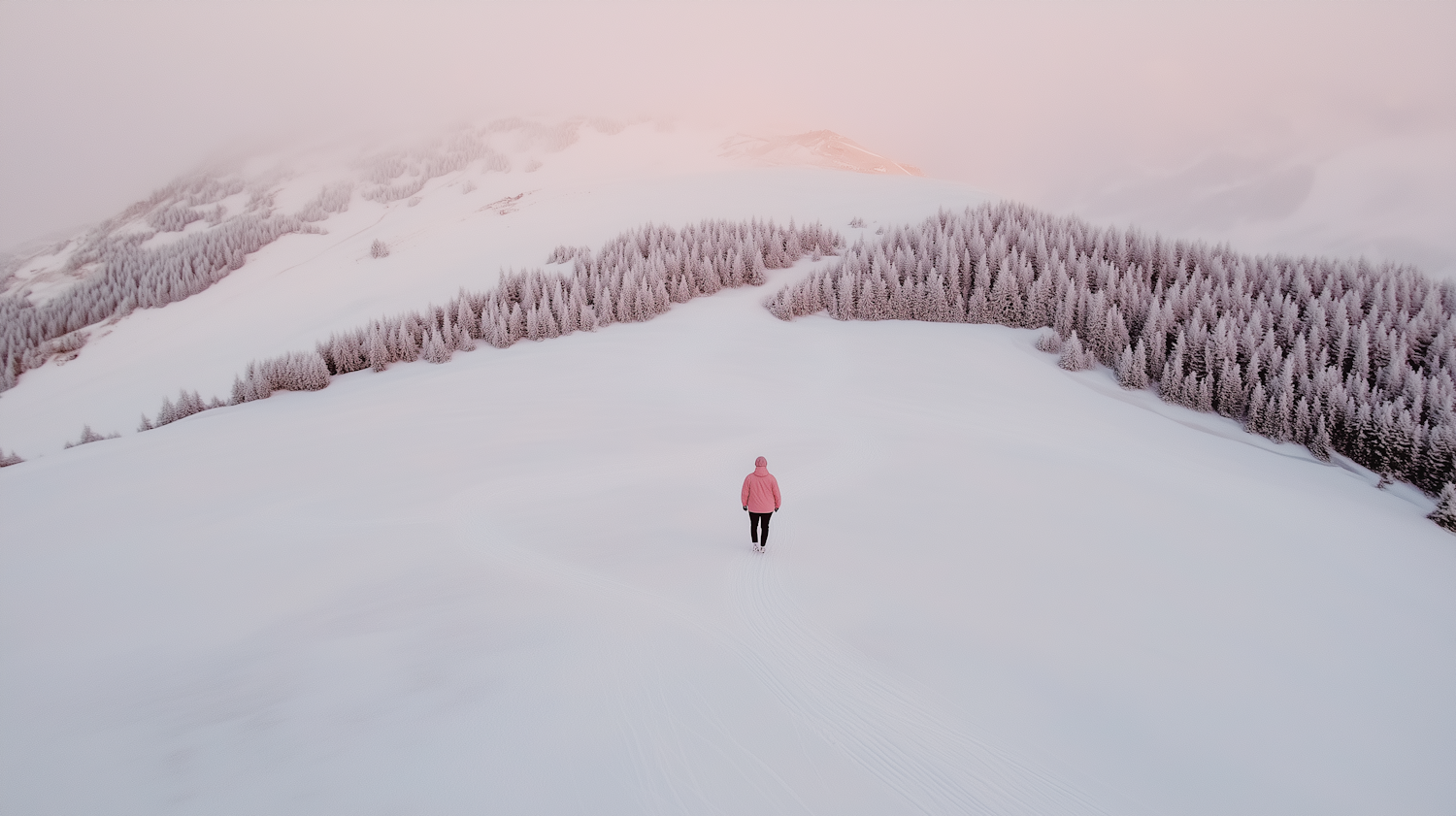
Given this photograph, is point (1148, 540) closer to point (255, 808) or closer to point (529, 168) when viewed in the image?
point (255, 808)

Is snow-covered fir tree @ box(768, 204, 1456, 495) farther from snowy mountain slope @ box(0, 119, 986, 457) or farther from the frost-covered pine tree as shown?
snowy mountain slope @ box(0, 119, 986, 457)

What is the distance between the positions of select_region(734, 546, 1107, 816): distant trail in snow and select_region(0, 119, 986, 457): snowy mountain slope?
32.8 metres

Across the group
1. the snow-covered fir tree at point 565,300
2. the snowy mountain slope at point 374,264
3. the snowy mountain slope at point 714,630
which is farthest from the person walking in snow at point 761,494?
the snowy mountain slope at point 374,264

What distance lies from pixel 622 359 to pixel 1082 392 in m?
15.8

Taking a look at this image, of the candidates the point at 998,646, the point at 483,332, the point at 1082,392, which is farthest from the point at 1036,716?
the point at 483,332

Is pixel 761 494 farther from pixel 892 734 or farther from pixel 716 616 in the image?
pixel 892 734

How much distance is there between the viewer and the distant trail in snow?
4273mm

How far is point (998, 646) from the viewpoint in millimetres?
6035

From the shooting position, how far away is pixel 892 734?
Answer: 188 inches

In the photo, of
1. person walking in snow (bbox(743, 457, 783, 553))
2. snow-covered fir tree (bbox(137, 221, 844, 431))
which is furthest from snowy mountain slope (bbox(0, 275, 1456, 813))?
snow-covered fir tree (bbox(137, 221, 844, 431))

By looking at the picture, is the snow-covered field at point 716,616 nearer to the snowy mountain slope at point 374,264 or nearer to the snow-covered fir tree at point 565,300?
the snow-covered fir tree at point 565,300

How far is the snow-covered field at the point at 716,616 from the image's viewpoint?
4.32 meters

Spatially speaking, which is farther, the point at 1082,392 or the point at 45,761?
the point at 1082,392

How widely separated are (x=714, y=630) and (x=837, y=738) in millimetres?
1854
